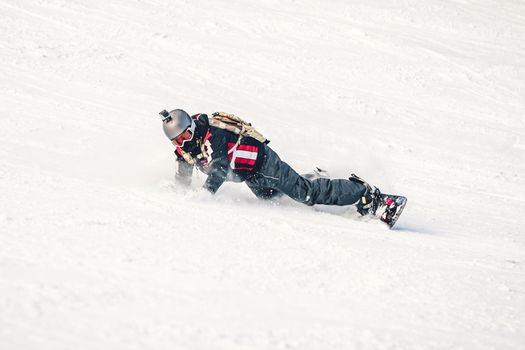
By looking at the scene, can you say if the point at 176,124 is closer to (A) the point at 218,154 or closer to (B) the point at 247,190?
(A) the point at 218,154

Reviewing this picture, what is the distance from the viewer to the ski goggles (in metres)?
5.11

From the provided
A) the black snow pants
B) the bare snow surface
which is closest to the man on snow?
the black snow pants

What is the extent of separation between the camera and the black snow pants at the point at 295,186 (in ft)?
18.3

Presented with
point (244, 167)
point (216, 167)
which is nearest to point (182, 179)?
point (216, 167)

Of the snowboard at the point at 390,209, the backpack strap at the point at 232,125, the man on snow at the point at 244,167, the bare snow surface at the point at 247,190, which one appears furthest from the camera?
the snowboard at the point at 390,209

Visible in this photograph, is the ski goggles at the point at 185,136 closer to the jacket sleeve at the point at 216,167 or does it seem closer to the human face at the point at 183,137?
the human face at the point at 183,137

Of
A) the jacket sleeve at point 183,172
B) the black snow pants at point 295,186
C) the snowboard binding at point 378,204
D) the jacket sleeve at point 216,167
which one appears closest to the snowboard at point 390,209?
the snowboard binding at point 378,204

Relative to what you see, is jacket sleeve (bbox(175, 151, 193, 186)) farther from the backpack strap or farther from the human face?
the backpack strap

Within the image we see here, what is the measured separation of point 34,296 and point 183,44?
744 centimetres

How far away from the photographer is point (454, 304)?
3.80 m

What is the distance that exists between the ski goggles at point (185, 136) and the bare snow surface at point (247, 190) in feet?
1.53

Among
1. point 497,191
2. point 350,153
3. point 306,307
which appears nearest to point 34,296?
point 306,307

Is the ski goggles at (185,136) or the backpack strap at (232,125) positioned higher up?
the backpack strap at (232,125)

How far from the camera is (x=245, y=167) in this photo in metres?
5.49
